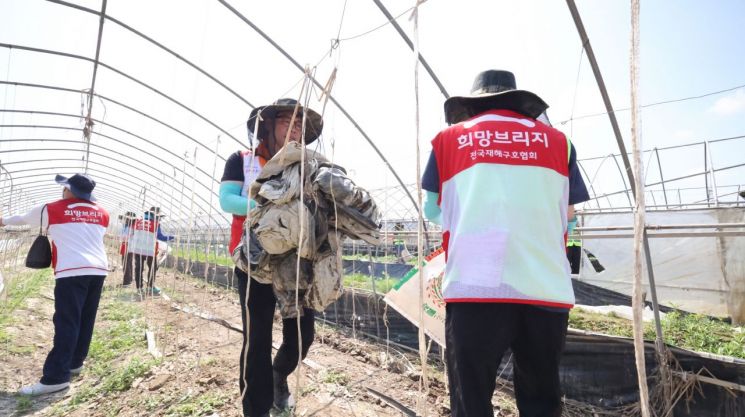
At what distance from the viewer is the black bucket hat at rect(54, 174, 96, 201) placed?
2879mm

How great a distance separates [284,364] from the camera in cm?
200

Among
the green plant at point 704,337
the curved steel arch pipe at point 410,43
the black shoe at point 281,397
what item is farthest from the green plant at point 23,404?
the green plant at point 704,337

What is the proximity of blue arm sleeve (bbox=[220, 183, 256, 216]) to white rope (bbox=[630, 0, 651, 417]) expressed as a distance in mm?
1610

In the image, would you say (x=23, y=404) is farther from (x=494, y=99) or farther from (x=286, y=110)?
(x=494, y=99)

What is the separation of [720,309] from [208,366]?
8112 millimetres

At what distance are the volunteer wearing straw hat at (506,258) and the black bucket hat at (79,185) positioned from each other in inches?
122

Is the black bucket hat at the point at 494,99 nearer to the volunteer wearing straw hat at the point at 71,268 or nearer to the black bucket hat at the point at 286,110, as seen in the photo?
the black bucket hat at the point at 286,110

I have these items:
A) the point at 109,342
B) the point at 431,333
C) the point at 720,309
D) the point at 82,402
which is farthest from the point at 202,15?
the point at 720,309

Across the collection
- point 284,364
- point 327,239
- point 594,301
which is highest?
point 327,239

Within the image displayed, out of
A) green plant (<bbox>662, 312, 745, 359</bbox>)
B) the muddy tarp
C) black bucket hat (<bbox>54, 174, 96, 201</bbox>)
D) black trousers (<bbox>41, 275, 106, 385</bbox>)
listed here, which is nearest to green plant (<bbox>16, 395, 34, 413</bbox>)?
black trousers (<bbox>41, 275, 106, 385</bbox>)

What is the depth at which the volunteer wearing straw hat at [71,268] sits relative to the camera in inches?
105

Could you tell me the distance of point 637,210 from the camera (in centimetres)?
73

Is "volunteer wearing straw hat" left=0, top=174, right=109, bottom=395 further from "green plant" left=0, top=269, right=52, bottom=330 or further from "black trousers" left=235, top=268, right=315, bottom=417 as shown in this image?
"black trousers" left=235, top=268, right=315, bottom=417

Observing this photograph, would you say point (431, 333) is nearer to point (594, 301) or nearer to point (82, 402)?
point (82, 402)
